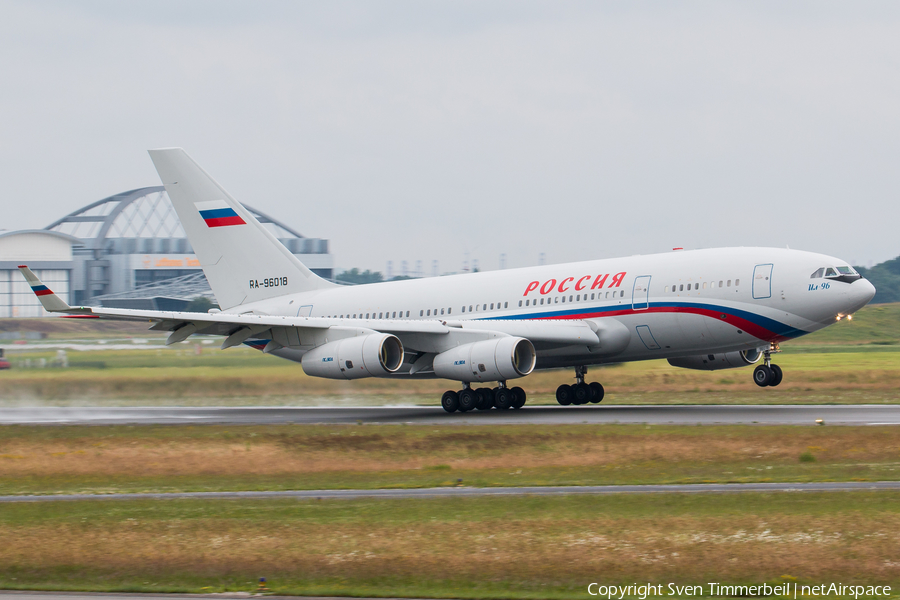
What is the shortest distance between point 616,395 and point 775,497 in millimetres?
23886

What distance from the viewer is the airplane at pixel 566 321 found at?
100ft

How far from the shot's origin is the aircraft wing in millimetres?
32062

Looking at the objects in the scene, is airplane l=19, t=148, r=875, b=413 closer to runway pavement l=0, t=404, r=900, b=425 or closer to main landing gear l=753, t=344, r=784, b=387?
main landing gear l=753, t=344, r=784, b=387

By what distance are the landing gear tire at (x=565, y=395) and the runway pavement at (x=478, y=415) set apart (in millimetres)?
331

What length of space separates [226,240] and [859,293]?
75.6 feet

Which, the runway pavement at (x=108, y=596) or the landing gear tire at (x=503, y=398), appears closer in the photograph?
the runway pavement at (x=108, y=596)

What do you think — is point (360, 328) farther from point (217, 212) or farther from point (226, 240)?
point (217, 212)

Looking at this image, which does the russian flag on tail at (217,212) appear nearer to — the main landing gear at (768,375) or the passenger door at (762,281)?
the passenger door at (762,281)

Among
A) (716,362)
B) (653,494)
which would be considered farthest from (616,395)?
(653,494)

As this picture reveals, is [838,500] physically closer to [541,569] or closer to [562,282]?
[541,569]

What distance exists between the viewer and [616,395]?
39.7 metres

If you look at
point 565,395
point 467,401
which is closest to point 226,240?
point 467,401
